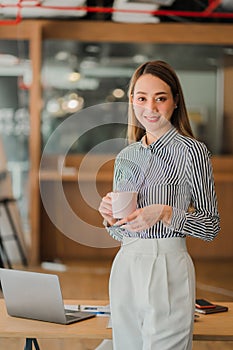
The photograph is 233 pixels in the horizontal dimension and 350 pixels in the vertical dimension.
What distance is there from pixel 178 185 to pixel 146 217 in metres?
0.18

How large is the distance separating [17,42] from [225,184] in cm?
269

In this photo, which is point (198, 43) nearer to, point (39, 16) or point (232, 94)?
point (232, 94)

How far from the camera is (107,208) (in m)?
2.84

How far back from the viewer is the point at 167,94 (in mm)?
2908

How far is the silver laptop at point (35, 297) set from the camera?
128 inches

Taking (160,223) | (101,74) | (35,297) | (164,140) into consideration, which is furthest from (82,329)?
(101,74)

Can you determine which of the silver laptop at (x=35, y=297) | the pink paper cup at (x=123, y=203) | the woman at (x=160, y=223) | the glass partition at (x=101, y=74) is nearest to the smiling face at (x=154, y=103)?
the woman at (x=160, y=223)

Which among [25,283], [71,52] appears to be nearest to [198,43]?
[71,52]

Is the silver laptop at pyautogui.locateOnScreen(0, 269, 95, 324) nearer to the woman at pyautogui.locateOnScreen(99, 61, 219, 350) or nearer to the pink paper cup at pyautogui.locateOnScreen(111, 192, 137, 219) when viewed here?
the woman at pyautogui.locateOnScreen(99, 61, 219, 350)

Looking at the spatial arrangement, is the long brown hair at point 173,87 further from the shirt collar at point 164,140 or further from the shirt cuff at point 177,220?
the shirt cuff at point 177,220

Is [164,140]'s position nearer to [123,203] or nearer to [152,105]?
[152,105]

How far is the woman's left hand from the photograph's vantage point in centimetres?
273

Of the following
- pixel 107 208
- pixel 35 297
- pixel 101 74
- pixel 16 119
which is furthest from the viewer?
pixel 101 74

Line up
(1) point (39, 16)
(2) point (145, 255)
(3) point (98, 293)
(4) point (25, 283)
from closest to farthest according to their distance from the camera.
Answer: (2) point (145, 255), (4) point (25, 283), (3) point (98, 293), (1) point (39, 16)
